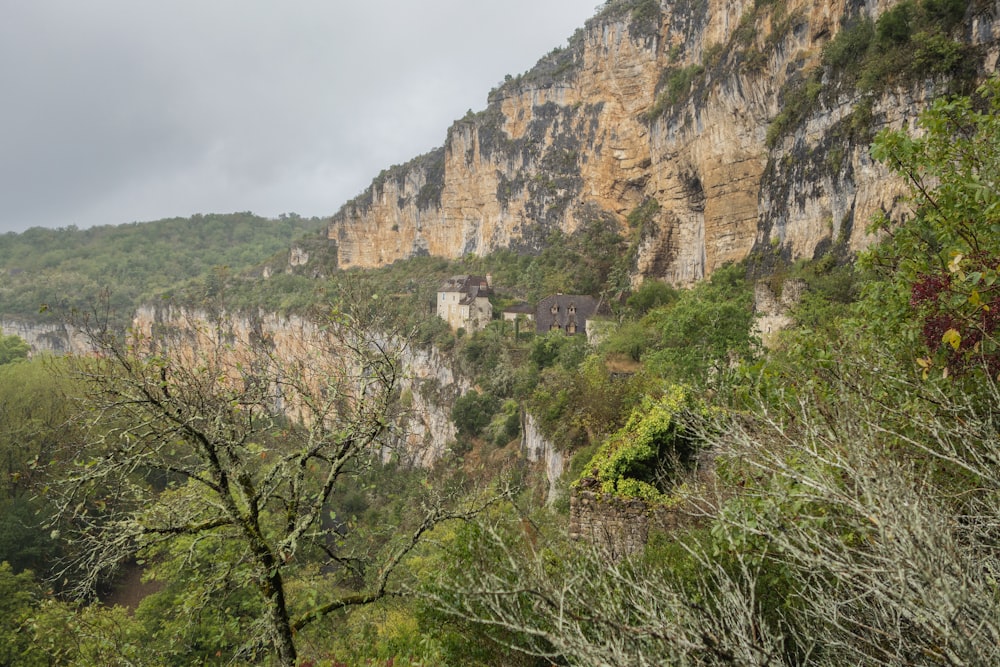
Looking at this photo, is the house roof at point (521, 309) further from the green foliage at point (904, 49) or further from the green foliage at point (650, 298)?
the green foliage at point (904, 49)

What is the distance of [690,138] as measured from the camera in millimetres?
28484

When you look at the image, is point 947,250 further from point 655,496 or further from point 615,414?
point 615,414

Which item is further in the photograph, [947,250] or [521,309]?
[521,309]

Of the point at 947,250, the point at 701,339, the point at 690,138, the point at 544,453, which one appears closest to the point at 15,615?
the point at 544,453

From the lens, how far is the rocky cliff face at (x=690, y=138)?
17641 millimetres

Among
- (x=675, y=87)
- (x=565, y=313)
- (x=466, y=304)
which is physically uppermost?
(x=675, y=87)

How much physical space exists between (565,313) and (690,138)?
1210cm

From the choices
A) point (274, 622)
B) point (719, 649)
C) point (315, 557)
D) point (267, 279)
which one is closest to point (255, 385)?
point (274, 622)

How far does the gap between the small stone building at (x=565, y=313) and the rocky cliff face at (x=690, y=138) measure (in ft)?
12.6

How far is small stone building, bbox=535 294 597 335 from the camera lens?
31.3 m

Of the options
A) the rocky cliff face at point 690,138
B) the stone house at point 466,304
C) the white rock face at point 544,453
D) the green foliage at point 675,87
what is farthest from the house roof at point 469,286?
the white rock face at point 544,453

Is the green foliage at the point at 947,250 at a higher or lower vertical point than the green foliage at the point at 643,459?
higher

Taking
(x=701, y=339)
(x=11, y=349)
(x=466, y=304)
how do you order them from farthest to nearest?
(x=11, y=349) < (x=466, y=304) < (x=701, y=339)

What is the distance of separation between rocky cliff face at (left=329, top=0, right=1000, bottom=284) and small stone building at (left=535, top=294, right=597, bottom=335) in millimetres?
3844
